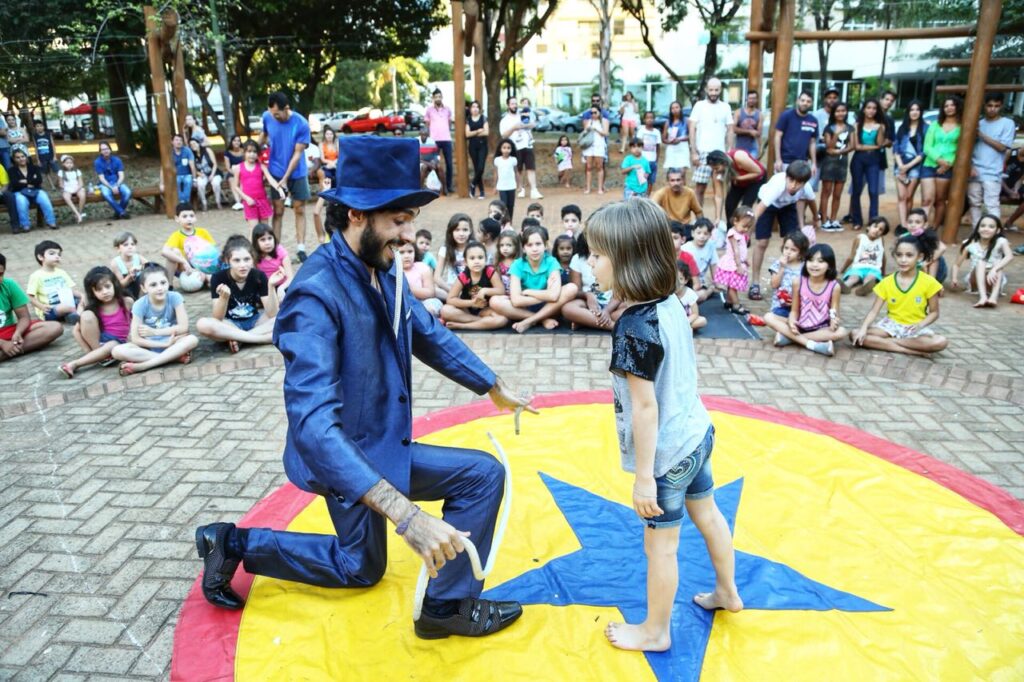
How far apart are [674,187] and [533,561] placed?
5728mm

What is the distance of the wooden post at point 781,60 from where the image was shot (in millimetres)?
9406

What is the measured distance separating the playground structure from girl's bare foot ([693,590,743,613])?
8.01 meters

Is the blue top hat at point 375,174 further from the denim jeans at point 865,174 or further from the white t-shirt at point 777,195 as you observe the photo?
the denim jeans at point 865,174

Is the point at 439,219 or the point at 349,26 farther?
the point at 349,26

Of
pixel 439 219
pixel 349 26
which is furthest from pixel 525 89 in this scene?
pixel 439 219

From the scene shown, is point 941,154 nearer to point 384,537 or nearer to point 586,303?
point 586,303

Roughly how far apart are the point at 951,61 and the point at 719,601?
32.6 ft

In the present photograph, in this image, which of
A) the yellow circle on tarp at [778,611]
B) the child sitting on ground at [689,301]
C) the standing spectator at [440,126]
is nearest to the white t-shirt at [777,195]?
the child sitting on ground at [689,301]

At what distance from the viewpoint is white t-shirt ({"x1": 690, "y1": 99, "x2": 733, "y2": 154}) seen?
9578 millimetres

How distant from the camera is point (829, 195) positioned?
34.2 feet

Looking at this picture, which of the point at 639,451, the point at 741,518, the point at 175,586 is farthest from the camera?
the point at 741,518

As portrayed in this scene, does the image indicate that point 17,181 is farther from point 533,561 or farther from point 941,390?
point 941,390

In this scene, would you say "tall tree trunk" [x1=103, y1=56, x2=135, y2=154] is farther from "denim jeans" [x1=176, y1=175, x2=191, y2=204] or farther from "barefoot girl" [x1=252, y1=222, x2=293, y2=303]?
"barefoot girl" [x1=252, y1=222, x2=293, y2=303]

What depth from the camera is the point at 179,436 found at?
448 centimetres
